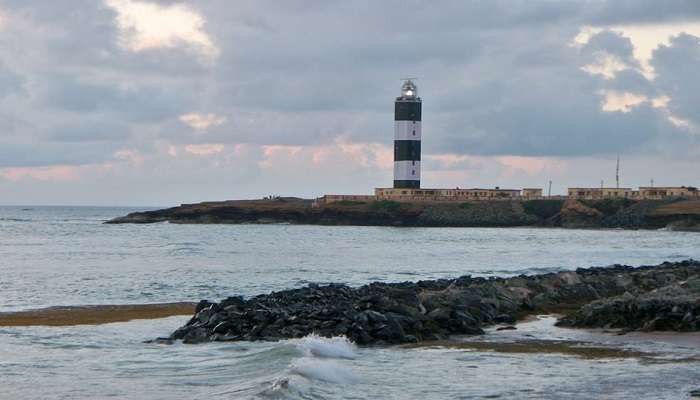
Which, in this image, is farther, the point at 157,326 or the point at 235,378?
the point at 157,326

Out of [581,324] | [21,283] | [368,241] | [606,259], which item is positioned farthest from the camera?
[368,241]

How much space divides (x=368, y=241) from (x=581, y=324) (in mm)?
43978

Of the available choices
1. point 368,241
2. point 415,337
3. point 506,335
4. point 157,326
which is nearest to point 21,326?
point 157,326

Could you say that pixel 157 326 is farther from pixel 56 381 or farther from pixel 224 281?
pixel 224 281

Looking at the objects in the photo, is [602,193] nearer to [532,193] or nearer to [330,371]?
[532,193]

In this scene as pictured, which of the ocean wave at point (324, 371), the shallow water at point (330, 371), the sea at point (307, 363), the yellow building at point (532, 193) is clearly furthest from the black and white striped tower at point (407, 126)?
the ocean wave at point (324, 371)

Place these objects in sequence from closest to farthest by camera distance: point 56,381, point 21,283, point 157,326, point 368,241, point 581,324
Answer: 1. point 56,381
2. point 581,324
3. point 157,326
4. point 21,283
5. point 368,241

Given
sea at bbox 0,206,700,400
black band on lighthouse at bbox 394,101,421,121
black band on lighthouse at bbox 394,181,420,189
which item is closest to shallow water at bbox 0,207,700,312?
sea at bbox 0,206,700,400

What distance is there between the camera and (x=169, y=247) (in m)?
52.8

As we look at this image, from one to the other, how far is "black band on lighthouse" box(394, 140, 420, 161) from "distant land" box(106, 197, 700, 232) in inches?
234

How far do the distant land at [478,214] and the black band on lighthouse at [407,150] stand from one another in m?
5.95

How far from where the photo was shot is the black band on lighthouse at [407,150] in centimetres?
8662

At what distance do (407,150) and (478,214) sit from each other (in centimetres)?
1110

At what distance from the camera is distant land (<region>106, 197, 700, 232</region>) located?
87.0 meters
